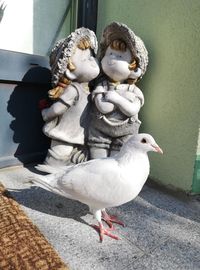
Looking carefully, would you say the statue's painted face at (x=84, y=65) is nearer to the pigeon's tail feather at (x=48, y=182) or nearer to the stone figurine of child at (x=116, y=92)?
the stone figurine of child at (x=116, y=92)

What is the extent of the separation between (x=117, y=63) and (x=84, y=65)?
21 centimetres

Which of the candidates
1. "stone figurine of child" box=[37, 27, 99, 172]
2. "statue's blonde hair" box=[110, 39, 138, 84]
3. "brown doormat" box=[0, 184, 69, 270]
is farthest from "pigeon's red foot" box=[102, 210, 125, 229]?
"statue's blonde hair" box=[110, 39, 138, 84]

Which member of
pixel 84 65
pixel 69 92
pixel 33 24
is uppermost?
pixel 33 24

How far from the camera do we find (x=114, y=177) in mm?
1129

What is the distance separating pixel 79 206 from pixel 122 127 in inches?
22.5

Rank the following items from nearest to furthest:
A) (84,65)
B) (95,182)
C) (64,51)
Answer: (95,182) < (64,51) < (84,65)

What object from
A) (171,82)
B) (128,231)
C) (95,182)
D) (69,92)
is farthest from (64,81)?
(128,231)

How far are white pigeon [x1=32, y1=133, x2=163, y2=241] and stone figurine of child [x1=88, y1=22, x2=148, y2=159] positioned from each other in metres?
0.55

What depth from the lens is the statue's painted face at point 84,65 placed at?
67.7 inches

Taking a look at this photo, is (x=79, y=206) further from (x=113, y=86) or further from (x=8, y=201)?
(x=113, y=86)

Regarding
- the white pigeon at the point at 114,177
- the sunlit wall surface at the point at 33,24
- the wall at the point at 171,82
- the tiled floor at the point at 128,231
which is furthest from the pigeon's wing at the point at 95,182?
the sunlit wall surface at the point at 33,24

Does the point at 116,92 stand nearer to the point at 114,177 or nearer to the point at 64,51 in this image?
the point at 64,51

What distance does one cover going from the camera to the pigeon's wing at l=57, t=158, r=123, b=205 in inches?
44.5

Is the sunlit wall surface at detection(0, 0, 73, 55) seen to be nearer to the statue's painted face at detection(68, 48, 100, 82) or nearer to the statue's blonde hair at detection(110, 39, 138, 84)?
the statue's painted face at detection(68, 48, 100, 82)
